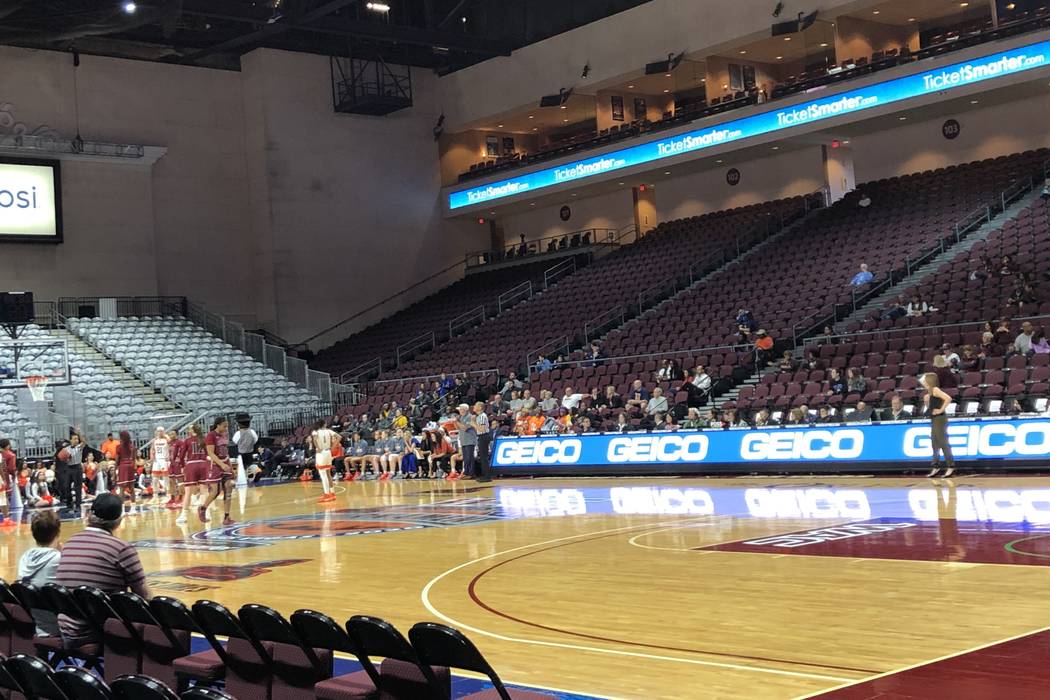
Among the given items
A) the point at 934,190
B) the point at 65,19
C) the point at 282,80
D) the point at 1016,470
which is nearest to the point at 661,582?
the point at 1016,470

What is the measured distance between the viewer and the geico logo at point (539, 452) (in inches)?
869

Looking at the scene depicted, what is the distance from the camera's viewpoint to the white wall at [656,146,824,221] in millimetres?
35406

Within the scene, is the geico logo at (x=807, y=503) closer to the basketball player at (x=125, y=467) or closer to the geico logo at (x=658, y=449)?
the geico logo at (x=658, y=449)

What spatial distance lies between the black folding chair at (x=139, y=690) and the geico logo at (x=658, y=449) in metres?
16.0

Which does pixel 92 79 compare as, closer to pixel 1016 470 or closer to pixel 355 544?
pixel 355 544

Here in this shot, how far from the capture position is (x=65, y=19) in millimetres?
30906

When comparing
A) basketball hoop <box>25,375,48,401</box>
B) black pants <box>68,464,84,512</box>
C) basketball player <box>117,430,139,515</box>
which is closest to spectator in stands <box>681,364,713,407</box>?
basketball player <box>117,430,139,515</box>

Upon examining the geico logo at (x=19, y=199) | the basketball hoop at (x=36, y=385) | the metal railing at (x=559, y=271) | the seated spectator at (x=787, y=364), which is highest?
the geico logo at (x=19, y=199)

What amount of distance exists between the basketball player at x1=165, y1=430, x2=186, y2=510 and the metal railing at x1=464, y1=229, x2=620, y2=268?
19682 millimetres

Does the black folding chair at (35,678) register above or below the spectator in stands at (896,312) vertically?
below

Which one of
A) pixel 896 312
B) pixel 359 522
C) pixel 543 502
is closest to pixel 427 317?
pixel 896 312

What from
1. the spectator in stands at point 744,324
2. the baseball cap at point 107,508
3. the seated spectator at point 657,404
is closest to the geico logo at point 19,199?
the seated spectator at point 657,404

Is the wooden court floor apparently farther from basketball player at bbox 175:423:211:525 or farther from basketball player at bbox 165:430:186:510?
basketball player at bbox 165:430:186:510

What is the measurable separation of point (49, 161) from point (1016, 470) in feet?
92.0
